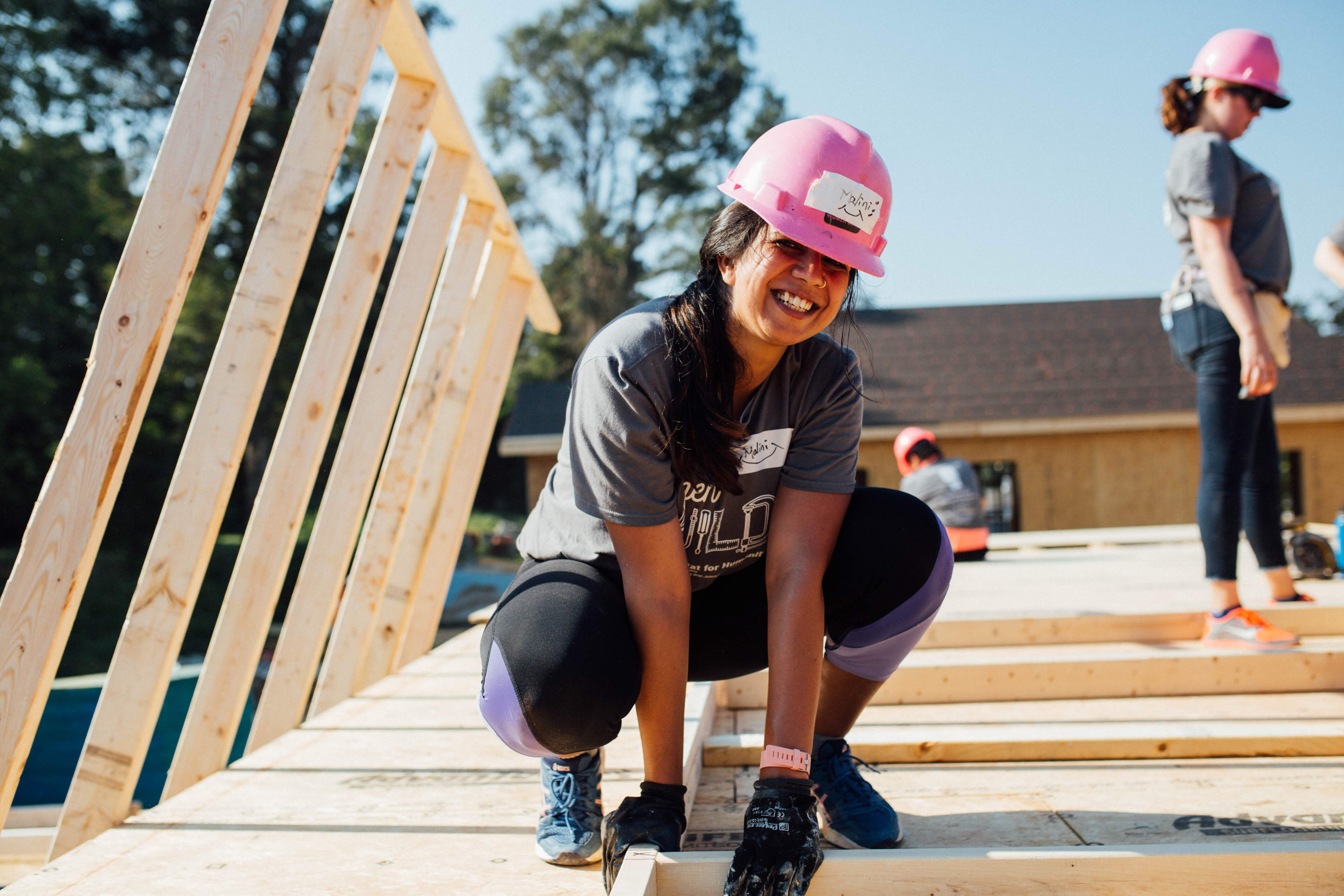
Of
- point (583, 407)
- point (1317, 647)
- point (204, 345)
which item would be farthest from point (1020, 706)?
point (204, 345)

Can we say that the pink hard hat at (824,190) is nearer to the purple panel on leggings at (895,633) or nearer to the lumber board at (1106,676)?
the purple panel on leggings at (895,633)

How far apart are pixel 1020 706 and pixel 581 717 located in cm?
139

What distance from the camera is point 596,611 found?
58.5 inches

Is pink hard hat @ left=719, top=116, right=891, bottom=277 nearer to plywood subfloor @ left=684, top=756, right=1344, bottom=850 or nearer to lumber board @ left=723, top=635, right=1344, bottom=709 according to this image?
plywood subfloor @ left=684, top=756, right=1344, bottom=850

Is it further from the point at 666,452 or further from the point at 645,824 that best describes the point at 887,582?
the point at 645,824

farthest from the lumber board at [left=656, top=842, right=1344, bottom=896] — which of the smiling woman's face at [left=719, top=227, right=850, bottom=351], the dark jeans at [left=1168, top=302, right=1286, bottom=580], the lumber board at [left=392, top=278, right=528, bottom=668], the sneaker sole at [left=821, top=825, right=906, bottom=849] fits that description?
the lumber board at [left=392, top=278, right=528, bottom=668]

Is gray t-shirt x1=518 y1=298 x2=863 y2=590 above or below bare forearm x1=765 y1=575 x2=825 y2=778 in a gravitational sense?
above

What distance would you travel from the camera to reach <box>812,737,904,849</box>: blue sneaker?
60.2 inches

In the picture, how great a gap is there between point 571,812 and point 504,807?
0.31 m

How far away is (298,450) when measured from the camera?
2418 millimetres

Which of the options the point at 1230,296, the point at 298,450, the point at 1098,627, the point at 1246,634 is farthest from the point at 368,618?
the point at 1230,296

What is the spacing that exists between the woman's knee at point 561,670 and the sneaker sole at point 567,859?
155 millimetres

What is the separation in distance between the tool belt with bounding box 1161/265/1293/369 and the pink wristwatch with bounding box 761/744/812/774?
1758 millimetres

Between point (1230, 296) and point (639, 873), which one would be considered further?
point (1230, 296)
